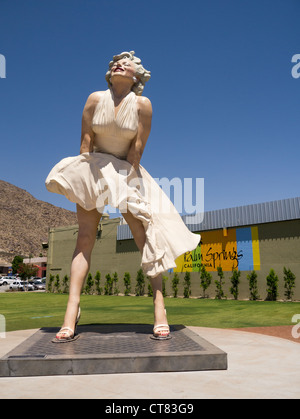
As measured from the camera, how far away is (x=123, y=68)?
4.54 metres

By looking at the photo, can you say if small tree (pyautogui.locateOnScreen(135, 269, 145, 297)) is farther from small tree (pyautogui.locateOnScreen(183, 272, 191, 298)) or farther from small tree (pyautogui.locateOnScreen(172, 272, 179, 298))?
small tree (pyautogui.locateOnScreen(183, 272, 191, 298))

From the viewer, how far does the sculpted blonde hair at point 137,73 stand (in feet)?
15.3

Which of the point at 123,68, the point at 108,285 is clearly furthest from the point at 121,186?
the point at 108,285

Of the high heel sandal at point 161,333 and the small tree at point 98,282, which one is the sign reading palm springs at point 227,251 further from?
the high heel sandal at point 161,333

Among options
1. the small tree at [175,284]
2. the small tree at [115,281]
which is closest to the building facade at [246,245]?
the small tree at [175,284]

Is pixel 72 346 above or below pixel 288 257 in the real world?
below

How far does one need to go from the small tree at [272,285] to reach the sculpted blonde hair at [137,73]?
460 inches

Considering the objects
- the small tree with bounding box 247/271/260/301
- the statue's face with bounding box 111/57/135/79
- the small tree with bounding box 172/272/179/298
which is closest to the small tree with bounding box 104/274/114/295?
the small tree with bounding box 172/272/179/298

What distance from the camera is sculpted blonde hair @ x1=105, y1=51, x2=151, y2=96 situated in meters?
4.65

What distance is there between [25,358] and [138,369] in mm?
987

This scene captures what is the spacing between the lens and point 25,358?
2963 millimetres

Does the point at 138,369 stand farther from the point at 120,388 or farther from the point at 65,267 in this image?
the point at 65,267

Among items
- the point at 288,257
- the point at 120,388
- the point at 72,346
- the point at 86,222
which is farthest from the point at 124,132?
the point at 288,257

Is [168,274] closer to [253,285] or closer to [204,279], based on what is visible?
[204,279]
